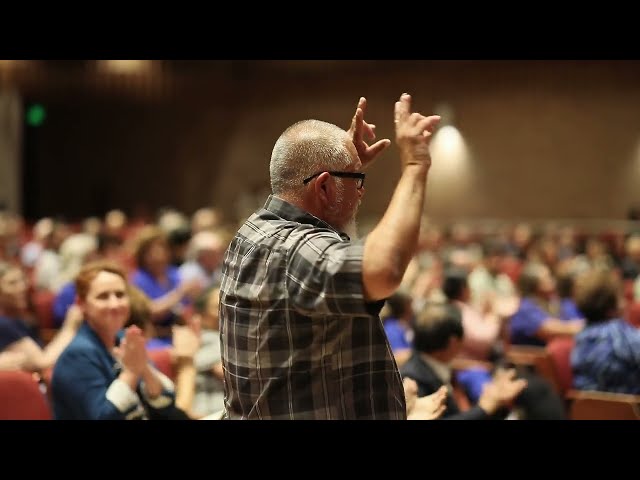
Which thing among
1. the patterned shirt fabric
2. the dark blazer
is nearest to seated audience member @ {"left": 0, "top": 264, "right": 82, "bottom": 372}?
the dark blazer

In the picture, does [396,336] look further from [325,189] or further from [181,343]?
[325,189]

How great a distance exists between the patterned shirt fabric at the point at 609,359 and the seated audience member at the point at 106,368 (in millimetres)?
2536

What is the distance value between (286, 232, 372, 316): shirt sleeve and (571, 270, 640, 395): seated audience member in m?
3.19

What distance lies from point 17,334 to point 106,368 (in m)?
1.24

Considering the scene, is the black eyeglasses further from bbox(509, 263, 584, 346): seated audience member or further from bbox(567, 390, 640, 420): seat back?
bbox(509, 263, 584, 346): seated audience member

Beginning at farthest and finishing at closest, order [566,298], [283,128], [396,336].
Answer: [283,128] → [566,298] → [396,336]

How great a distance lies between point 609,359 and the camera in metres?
4.39

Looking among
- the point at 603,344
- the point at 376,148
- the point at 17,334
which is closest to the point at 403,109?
the point at 376,148

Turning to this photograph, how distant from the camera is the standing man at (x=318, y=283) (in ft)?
5.14
